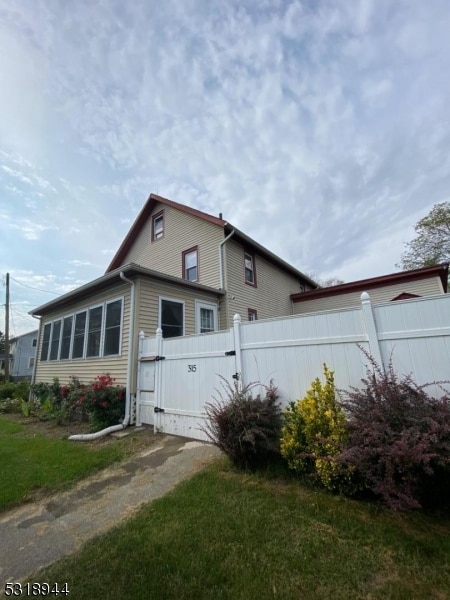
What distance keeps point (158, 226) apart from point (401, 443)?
42.1 feet

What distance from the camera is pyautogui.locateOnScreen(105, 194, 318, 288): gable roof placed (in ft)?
36.1

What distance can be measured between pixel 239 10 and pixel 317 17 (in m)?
1.78

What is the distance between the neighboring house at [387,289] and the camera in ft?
38.1

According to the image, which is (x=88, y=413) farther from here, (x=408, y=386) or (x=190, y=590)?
(x=408, y=386)

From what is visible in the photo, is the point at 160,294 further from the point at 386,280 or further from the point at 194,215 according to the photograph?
the point at 386,280

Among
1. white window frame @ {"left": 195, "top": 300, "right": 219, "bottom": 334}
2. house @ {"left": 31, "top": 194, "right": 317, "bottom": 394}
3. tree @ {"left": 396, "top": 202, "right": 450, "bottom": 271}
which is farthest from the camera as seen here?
tree @ {"left": 396, "top": 202, "right": 450, "bottom": 271}

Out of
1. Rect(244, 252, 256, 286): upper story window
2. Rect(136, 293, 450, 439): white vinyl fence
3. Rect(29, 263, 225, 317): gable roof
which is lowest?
Rect(136, 293, 450, 439): white vinyl fence

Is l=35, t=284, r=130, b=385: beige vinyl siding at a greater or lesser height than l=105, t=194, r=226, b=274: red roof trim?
lesser

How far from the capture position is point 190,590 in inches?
79.6

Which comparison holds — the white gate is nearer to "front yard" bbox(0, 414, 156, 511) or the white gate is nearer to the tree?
"front yard" bbox(0, 414, 156, 511)

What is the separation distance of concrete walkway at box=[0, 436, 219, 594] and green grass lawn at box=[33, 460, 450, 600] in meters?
0.31

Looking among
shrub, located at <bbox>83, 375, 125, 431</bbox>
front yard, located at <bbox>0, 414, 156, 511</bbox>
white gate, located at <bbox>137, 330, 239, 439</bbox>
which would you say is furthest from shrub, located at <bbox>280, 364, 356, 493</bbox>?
shrub, located at <bbox>83, 375, 125, 431</bbox>

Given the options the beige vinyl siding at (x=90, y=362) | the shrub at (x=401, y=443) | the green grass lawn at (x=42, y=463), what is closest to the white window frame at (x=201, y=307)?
the beige vinyl siding at (x=90, y=362)

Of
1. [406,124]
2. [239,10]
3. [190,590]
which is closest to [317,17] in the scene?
[239,10]
